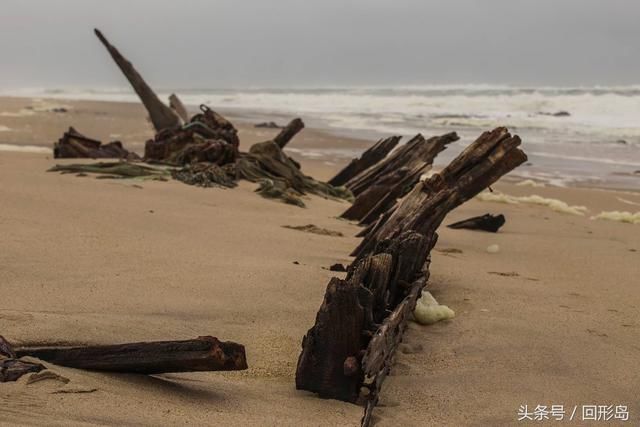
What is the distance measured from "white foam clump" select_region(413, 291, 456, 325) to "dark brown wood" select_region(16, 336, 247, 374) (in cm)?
144

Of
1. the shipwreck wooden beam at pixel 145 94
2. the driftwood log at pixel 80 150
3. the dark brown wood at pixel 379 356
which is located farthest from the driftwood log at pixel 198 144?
the dark brown wood at pixel 379 356

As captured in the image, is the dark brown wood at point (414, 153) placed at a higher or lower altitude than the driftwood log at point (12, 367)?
higher

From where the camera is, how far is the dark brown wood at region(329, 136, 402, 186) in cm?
888

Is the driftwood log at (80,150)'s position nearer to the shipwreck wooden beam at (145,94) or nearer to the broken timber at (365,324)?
the shipwreck wooden beam at (145,94)

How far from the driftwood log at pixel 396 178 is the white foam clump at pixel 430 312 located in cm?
308

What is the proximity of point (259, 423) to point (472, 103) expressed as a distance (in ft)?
135

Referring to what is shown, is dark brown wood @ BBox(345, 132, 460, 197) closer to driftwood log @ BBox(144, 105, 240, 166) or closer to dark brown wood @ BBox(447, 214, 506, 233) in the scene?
dark brown wood @ BBox(447, 214, 506, 233)

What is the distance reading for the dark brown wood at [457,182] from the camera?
4.42 m

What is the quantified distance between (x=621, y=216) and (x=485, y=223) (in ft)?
7.35

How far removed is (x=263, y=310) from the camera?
3543mm

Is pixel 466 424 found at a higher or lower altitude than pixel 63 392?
lower

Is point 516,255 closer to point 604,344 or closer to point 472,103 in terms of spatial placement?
point 604,344

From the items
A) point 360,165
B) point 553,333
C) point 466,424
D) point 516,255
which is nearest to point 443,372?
point 466,424

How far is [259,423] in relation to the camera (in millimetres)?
2285
